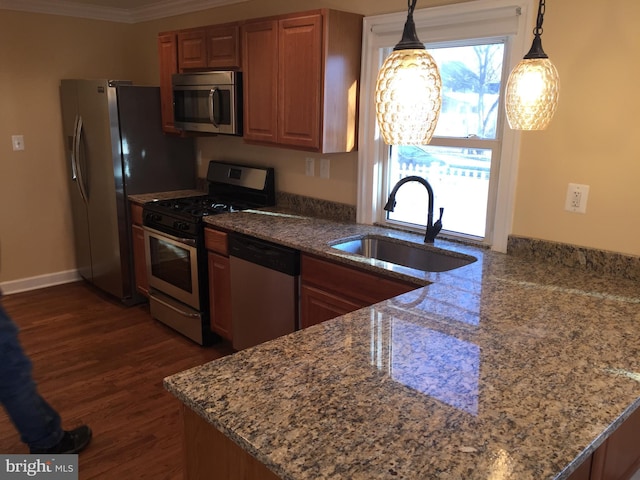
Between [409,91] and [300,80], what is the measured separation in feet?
5.68

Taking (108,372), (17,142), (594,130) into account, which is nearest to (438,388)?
(594,130)

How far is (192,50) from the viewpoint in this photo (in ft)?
11.9

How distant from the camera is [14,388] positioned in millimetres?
2092

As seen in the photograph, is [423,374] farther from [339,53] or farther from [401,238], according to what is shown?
[339,53]

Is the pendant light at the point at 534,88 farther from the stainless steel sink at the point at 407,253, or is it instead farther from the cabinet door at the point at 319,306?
the cabinet door at the point at 319,306

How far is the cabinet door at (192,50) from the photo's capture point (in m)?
3.52

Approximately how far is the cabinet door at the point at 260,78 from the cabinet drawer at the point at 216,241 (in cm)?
65

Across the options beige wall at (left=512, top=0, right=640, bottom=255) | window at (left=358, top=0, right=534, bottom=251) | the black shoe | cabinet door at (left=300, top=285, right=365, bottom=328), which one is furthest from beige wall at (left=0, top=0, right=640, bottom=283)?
the black shoe

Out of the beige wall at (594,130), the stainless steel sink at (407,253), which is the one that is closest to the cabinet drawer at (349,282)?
the stainless steel sink at (407,253)

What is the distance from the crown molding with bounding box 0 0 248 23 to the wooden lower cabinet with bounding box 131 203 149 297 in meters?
1.61

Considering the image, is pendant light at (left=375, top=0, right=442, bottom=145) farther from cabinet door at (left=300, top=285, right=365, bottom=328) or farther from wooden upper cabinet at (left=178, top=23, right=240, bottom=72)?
wooden upper cabinet at (left=178, top=23, right=240, bottom=72)

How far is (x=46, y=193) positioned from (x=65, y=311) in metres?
1.13

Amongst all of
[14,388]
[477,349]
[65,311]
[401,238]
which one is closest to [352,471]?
[477,349]

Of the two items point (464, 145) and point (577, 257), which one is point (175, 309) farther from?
point (577, 257)
